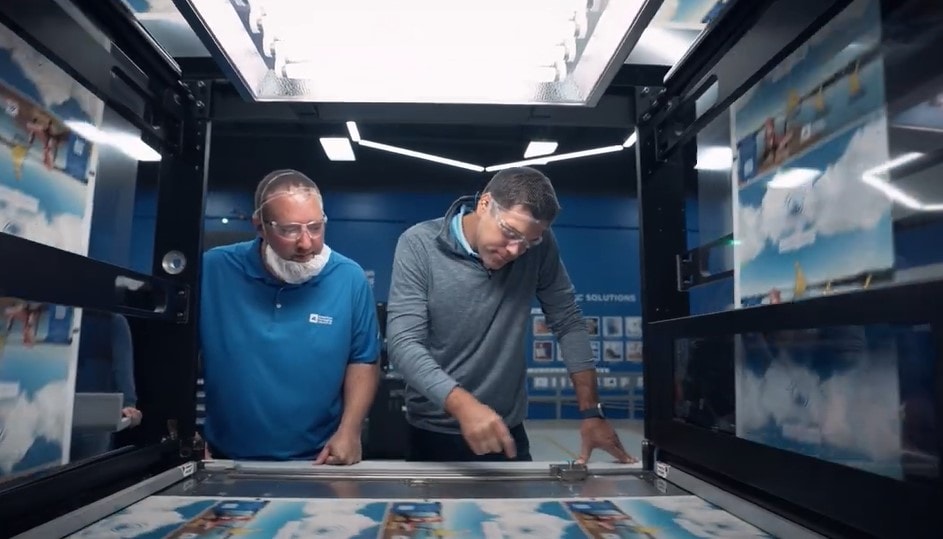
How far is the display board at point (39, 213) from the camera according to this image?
1150 millimetres

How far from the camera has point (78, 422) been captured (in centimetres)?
146

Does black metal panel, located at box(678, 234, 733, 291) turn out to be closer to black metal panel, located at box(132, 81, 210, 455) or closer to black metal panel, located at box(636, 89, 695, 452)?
black metal panel, located at box(636, 89, 695, 452)

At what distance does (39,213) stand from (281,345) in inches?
30.2

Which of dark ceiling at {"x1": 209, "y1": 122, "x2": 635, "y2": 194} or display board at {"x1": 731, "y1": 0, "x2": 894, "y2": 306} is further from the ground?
dark ceiling at {"x1": 209, "y1": 122, "x2": 635, "y2": 194}

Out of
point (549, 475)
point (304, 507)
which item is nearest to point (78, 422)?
point (304, 507)

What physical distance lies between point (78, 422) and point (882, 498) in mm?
1616

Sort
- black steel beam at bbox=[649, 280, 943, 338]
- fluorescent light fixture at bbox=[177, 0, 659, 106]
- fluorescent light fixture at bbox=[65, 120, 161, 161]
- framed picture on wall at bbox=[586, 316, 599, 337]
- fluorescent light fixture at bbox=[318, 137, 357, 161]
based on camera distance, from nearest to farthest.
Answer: black steel beam at bbox=[649, 280, 943, 338]
fluorescent light fixture at bbox=[177, 0, 659, 106]
fluorescent light fixture at bbox=[65, 120, 161, 161]
fluorescent light fixture at bbox=[318, 137, 357, 161]
framed picture on wall at bbox=[586, 316, 599, 337]

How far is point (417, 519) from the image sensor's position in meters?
1.02

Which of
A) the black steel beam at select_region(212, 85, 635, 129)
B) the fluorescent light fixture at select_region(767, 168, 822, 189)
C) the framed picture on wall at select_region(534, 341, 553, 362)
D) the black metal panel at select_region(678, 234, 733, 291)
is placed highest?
the black steel beam at select_region(212, 85, 635, 129)

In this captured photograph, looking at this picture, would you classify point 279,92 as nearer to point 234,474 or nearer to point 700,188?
point 234,474

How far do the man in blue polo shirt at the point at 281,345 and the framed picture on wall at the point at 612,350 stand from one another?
5416 mm

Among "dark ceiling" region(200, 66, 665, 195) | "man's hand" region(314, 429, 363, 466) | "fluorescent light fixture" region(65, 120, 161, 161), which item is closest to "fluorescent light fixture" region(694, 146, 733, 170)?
"man's hand" region(314, 429, 363, 466)

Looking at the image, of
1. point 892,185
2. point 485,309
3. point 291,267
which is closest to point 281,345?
point 291,267

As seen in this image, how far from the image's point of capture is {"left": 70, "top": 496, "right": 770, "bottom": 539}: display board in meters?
0.95
